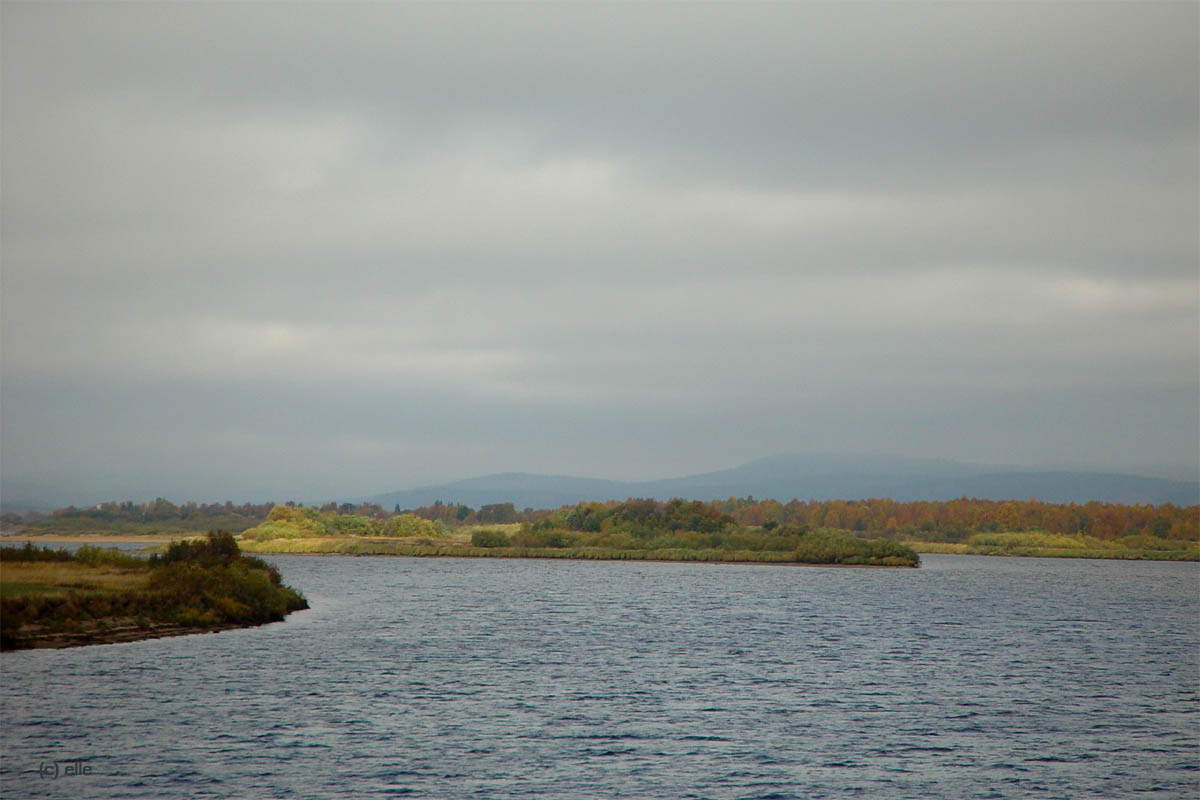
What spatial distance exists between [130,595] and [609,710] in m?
33.9

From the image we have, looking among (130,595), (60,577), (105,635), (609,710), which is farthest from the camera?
(60,577)

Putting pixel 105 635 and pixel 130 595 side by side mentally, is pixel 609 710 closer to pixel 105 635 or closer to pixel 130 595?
pixel 105 635

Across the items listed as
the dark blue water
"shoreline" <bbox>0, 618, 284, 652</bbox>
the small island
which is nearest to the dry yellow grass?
the small island

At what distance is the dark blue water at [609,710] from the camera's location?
34.0 meters

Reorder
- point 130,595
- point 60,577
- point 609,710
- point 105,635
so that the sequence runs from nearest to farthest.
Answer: point 609,710
point 105,635
point 130,595
point 60,577

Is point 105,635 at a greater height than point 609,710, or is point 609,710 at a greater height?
point 105,635

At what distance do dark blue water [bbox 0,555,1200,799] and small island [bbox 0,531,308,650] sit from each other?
2088 mm

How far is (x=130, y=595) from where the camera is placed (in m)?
64.4

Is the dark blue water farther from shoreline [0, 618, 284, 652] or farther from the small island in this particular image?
the small island

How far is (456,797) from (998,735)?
23.4 meters

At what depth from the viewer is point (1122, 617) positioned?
4028 inches

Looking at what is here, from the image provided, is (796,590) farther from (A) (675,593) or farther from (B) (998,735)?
(B) (998,735)


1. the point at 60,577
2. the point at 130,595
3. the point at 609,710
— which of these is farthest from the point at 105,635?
the point at 609,710

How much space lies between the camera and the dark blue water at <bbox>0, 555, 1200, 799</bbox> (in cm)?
3397
